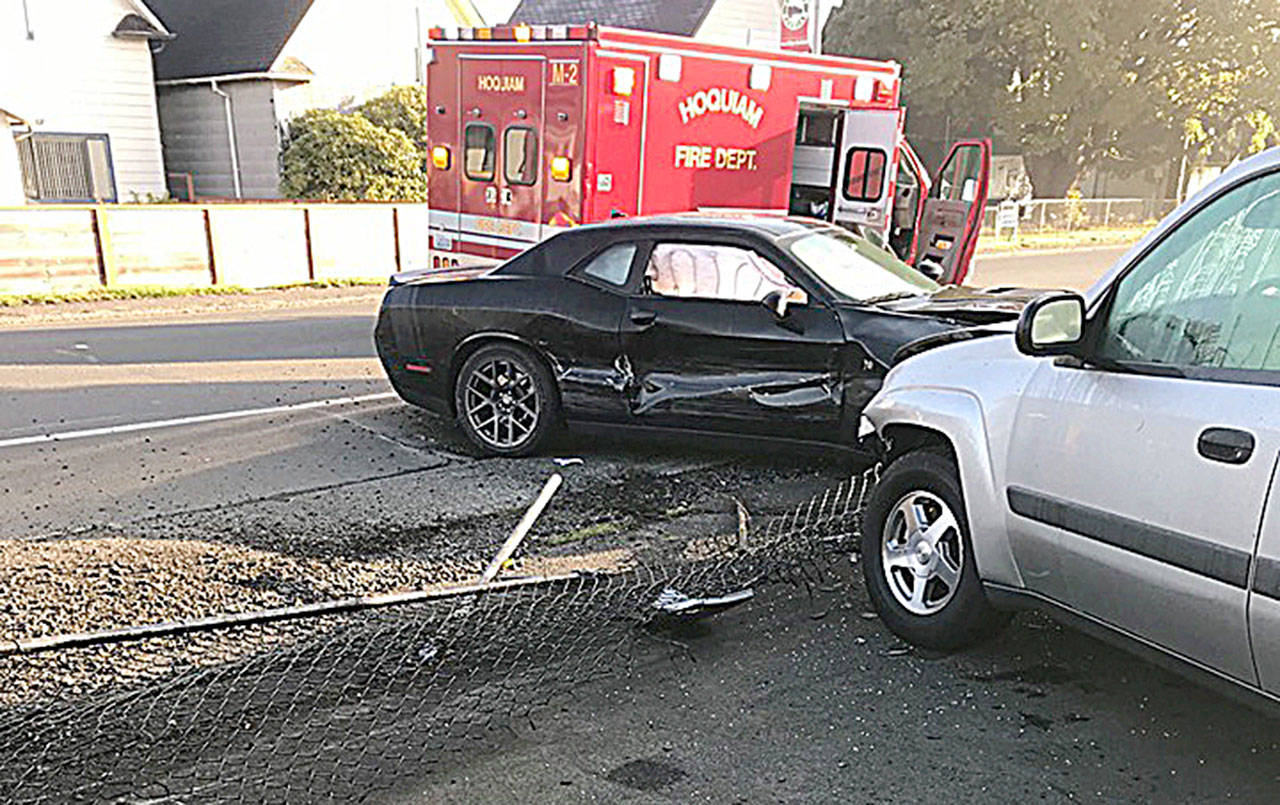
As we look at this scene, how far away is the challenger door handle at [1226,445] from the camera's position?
2878mm

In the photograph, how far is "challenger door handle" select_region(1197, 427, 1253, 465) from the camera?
2.88m

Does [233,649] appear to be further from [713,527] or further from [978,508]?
[978,508]

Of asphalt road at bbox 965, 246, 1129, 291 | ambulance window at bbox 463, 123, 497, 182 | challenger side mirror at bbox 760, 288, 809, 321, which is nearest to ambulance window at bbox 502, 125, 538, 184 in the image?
ambulance window at bbox 463, 123, 497, 182

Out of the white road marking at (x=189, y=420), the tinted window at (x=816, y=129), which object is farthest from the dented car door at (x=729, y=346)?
the tinted window at (x=816, y=129)

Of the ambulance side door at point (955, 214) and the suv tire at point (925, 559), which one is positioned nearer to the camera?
the suv tire at point (925, 559)

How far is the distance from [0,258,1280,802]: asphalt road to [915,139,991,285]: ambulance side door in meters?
5.43

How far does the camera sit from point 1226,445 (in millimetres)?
2934

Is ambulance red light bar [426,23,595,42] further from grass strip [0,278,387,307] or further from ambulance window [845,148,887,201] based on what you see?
grass strip [0,278,387,307]

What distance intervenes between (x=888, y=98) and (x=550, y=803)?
10798 millimetres

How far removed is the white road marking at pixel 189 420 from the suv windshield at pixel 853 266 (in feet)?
12.9

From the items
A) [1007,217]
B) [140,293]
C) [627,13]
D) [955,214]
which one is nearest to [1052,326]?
[955,214]

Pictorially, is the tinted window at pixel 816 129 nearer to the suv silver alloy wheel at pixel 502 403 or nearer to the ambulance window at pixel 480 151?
the ambulance window at pixel 480 151

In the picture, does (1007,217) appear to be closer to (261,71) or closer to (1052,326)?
(261,71)

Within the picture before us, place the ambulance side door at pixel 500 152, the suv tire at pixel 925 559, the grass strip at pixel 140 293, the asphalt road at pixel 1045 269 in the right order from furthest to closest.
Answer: the asphalt road at pixel 1045 269
the grass strip at pixel 140 293
the ambulance side door at pixel 500 152
the suv tire at pixel 925 559
